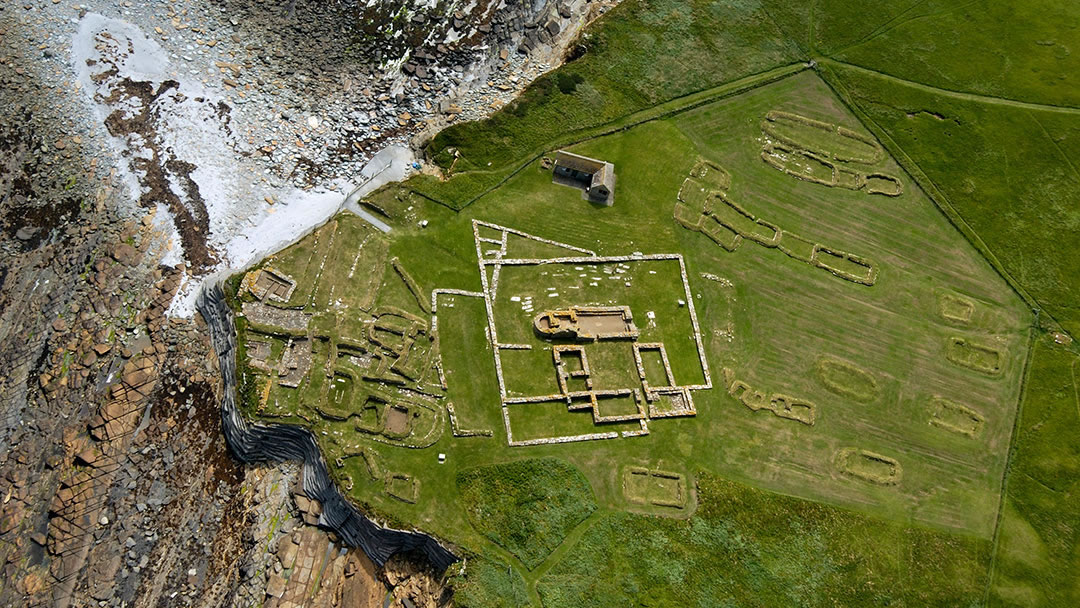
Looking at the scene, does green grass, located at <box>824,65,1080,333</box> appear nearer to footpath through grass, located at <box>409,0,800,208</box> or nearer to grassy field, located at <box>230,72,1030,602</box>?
grassy field, located at <box>230,72,1030,602</box>

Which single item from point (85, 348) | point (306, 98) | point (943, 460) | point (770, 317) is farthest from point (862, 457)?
point (85, 348)

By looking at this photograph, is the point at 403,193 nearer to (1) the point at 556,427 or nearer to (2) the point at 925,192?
(1) the point at 556,427

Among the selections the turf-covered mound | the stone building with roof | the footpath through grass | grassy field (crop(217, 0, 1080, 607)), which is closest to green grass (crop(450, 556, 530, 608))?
grassy field (crop(217, 0, 1080, 607))

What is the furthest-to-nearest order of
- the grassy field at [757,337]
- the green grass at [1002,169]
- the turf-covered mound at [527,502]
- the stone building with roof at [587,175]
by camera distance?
the green grass at [1002,169]
the stone building with roof at [587,175]
the grassy field at [757,337]
the turf-covered mound at [527,502]

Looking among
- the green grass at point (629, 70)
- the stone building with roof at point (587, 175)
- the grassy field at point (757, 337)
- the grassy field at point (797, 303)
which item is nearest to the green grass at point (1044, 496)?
the grassy field at point (797, 303)

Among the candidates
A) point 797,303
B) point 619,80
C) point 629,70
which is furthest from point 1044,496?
point 629,70

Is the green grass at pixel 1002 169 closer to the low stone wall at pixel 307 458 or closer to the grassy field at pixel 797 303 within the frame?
the grassy field at pixel 797 303

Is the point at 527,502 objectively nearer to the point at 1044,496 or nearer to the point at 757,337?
the point at 757,337
